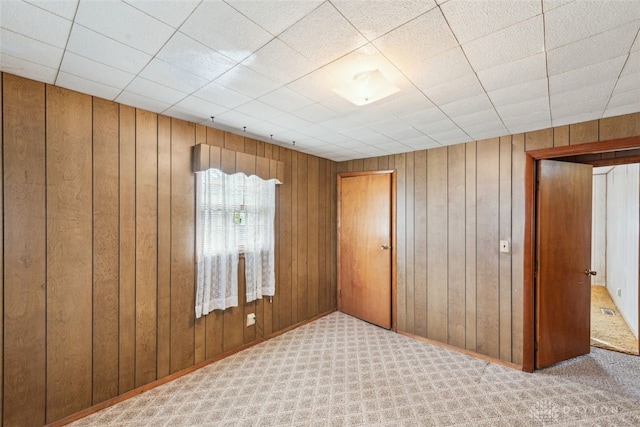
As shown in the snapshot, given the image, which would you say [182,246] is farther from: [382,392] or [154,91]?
[382,392]

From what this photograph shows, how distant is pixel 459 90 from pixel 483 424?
2.31 metres

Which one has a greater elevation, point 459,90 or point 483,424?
point 459,90

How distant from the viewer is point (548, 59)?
1.49 meters

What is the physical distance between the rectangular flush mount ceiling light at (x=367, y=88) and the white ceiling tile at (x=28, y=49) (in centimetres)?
155

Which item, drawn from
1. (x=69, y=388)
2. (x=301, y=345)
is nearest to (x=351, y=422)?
(x=301, y=345)

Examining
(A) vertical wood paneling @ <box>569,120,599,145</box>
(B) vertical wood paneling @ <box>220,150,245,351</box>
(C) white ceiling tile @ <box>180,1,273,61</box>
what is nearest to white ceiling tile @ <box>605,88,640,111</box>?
(A) vertical wood paneling @ <box>569,120,599,145</box>

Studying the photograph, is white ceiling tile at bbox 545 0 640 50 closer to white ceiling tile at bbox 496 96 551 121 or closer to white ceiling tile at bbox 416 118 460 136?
white ceiling tile at bbox 496 96 551 121

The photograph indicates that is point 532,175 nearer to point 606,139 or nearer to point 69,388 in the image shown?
point 606,139

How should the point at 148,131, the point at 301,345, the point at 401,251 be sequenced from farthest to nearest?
1. the point at 401,251
2. the point at 301,345
3. the point at 148,131

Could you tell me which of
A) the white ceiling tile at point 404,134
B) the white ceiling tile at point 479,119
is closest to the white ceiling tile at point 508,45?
the white ceiling tile at point 479,119

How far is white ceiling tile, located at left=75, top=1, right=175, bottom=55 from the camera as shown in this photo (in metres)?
1.15

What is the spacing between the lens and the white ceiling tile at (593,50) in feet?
4.19

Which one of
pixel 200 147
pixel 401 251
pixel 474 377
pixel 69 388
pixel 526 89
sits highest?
pixel 526 89

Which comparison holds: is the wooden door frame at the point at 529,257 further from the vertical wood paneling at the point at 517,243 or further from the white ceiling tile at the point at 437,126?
the white ceiling tile at the point at 437,126
